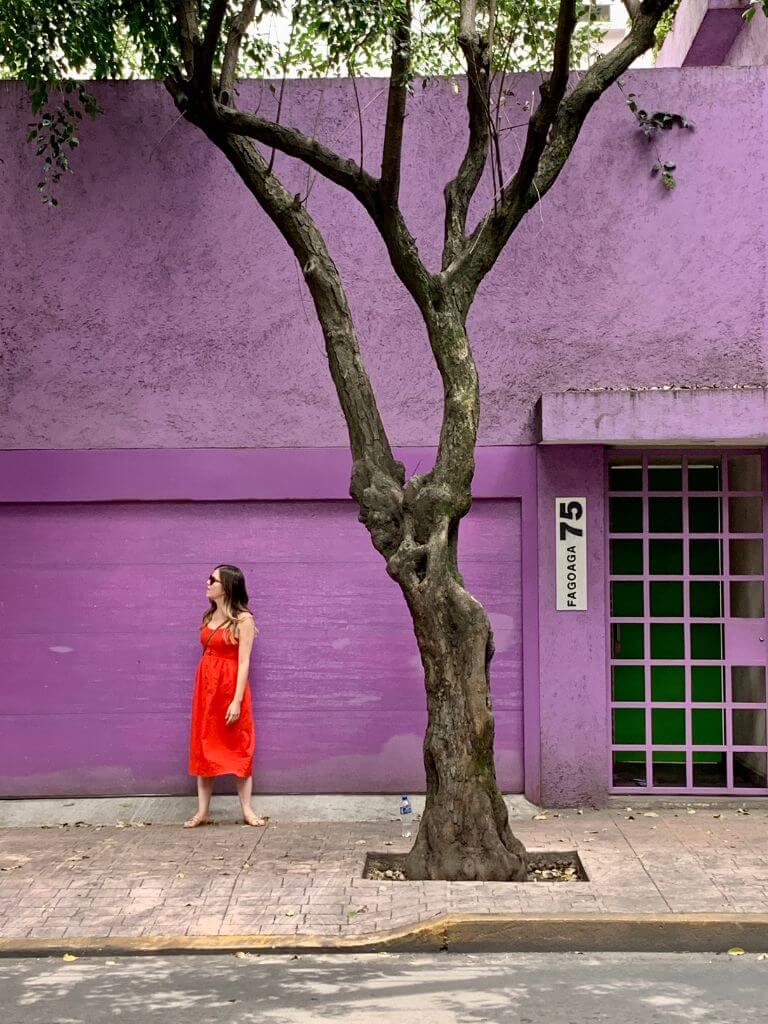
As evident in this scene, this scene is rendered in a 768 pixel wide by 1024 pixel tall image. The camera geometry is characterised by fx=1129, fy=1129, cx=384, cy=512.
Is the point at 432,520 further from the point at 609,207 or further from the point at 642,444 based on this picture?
the point at 609,207

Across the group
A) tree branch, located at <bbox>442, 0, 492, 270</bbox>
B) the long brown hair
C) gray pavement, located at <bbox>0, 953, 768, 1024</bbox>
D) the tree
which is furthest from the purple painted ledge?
gray pavement, located at <bbox>0, 953, 768, 1024</bbox>

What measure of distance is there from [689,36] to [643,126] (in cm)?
313

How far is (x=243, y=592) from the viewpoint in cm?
815

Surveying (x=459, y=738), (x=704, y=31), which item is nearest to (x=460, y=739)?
(x=459, y=738)

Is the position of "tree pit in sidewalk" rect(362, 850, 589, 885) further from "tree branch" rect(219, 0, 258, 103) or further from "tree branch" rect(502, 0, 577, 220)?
"tree branch" rect(219, 0, 258, 103)

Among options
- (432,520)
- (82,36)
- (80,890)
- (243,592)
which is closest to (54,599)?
(243,592)

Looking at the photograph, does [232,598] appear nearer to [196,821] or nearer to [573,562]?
[196,821]

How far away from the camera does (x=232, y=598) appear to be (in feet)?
26.6

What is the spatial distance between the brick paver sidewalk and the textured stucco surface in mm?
2927

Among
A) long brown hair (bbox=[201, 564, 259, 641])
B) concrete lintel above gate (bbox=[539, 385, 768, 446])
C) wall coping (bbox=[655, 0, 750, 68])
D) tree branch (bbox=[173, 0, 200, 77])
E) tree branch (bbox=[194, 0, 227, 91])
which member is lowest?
long brown hair (bbox=[201, 564, 259, 641])

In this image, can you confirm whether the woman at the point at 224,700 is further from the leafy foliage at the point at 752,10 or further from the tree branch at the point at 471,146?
the leafy foliage at the point at 752,10

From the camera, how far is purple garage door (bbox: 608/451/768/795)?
8664mm

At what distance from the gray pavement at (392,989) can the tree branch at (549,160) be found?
389 cm

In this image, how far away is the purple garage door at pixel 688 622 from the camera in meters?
8.66
